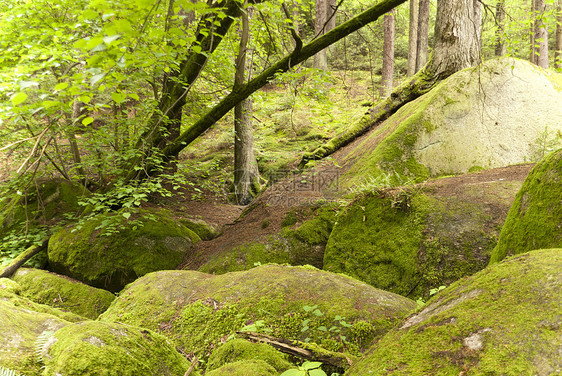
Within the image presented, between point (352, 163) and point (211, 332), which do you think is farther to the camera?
point (352, 163)

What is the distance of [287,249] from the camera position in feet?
18.8

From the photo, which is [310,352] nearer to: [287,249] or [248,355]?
[248,355]

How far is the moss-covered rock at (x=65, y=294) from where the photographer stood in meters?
5.14

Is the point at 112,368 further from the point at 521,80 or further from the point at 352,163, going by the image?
the point at 521,80

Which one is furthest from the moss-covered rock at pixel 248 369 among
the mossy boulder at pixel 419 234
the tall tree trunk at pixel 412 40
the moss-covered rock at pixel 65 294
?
the tall tree trunk at pixel 412 40

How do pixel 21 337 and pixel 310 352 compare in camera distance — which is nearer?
pixel 21 337

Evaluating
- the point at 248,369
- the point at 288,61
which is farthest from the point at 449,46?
Result: the point at 248,369

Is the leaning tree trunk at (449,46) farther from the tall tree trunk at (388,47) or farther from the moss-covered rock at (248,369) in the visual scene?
the moss-covered rock at (248,369)

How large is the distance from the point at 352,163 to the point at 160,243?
493 cm

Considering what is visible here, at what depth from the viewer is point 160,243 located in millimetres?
6719

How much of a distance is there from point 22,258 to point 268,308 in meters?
6.42

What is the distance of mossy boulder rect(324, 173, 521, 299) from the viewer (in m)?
3.89

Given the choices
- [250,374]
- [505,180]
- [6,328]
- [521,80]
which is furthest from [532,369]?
[521,80]

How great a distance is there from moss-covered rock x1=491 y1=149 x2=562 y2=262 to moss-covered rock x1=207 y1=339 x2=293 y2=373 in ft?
6.31
